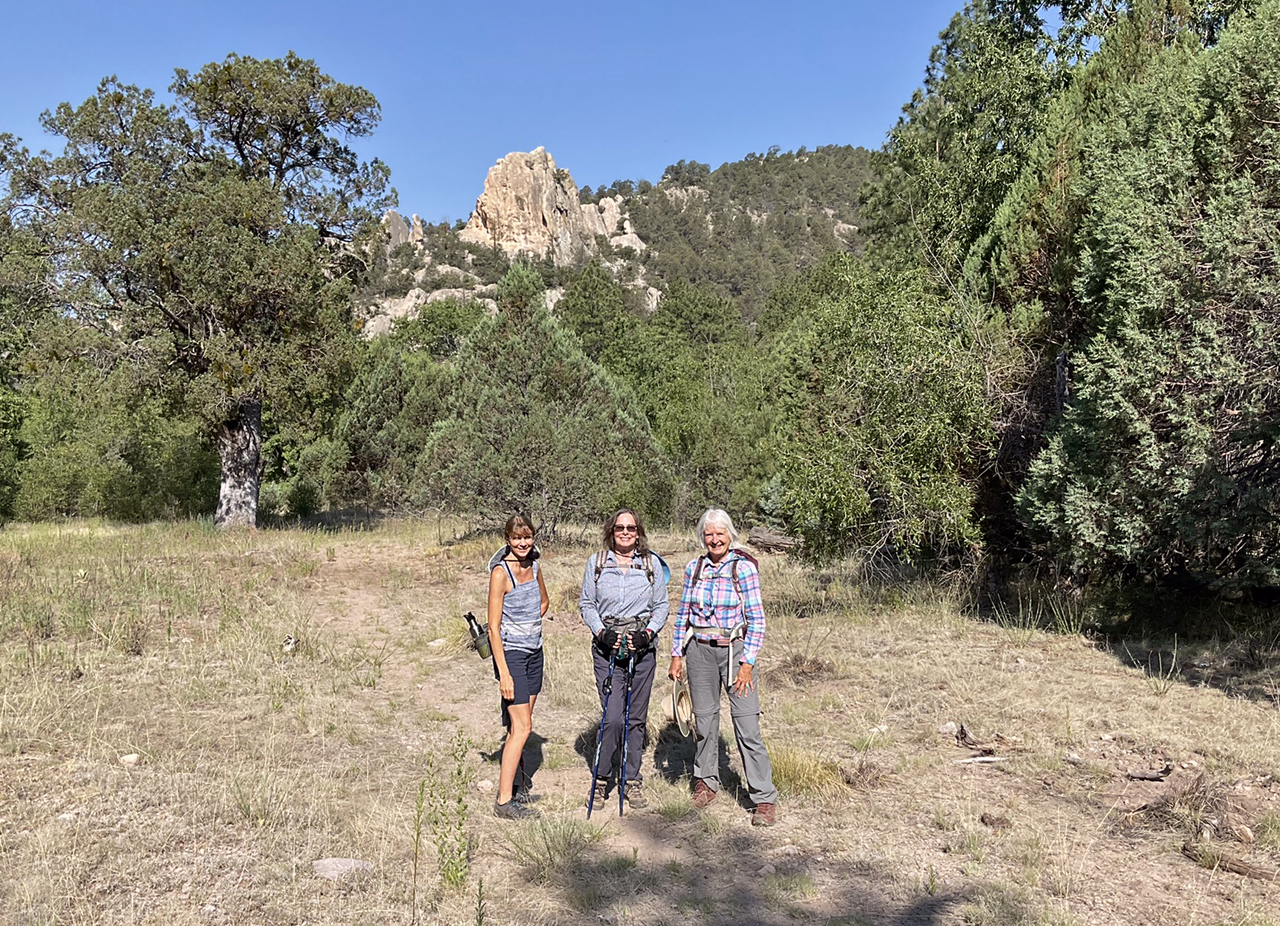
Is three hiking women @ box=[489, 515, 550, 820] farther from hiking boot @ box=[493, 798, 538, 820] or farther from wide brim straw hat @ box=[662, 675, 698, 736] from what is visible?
wide brim straw hat @ box=[662, 675, 698, 736]

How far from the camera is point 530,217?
377ft

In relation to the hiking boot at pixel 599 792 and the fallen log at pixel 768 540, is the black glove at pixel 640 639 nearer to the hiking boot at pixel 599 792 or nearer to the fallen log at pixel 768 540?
the hiking boot at pixel 599 792

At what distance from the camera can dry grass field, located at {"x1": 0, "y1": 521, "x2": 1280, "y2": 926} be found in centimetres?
403

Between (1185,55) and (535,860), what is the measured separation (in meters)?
11.1

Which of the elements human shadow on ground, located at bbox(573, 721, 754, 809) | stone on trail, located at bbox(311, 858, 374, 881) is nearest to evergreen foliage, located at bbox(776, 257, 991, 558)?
human shadow on ground, located at bbox(573, 721, 754, 809)

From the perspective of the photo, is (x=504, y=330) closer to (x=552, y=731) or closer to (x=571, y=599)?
(x=571, y=599)

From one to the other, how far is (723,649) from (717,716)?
0.45m

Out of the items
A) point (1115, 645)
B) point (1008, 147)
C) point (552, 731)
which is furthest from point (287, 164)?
point (1115, 645)

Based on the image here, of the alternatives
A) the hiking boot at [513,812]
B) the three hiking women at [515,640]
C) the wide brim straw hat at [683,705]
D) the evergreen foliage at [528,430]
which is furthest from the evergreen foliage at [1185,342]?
the evergreen foliage at [528,430]

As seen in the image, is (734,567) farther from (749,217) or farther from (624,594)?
(749,217)

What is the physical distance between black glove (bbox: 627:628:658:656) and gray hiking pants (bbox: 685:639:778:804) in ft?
0.82

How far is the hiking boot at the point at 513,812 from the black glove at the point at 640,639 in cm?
113

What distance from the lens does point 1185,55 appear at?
1007cm

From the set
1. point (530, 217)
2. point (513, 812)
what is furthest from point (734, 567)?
point (530, 217)
